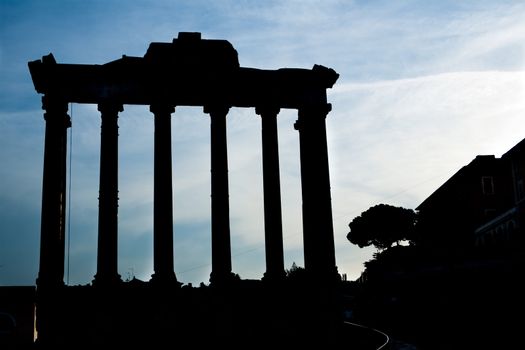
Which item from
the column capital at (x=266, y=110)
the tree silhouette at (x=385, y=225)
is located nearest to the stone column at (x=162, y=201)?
the column capital at (x=266, y=110)

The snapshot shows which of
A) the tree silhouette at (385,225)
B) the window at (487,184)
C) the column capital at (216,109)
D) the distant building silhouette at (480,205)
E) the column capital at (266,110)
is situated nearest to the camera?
the column capital at (216,109)

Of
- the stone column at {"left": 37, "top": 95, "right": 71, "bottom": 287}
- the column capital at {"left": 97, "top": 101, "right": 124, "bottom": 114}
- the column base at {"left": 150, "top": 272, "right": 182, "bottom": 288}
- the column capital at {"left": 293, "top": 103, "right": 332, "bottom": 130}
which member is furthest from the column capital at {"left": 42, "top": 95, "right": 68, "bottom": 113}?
the column capital at {"left": 293, "top": 103, "right": 332, "bottom": 130}

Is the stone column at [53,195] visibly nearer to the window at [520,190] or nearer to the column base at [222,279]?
the column base at [222,279]

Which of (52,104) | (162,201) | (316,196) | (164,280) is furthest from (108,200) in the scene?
(316,196)

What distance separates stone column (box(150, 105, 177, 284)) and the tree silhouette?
93096 millimetres

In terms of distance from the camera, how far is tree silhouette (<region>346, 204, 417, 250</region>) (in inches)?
5044

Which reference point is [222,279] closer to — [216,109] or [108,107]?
[216,109]

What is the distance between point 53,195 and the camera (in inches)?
1563

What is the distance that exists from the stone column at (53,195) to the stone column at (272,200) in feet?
44.0

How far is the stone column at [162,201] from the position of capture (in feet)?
129

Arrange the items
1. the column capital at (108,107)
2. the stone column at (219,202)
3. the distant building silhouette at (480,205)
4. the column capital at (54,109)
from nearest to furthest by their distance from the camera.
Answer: the stone column at (219,202) → the column capital at (54,109) → the column capital at (108,107) → the distant building silhouette at (480,205)

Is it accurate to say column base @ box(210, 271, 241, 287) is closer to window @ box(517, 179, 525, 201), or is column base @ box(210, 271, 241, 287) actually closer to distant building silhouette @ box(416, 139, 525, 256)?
distant building silhouette @ box(416, 139, 525, 256)

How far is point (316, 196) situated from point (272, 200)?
313 cm

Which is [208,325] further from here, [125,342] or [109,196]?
[109,196]
